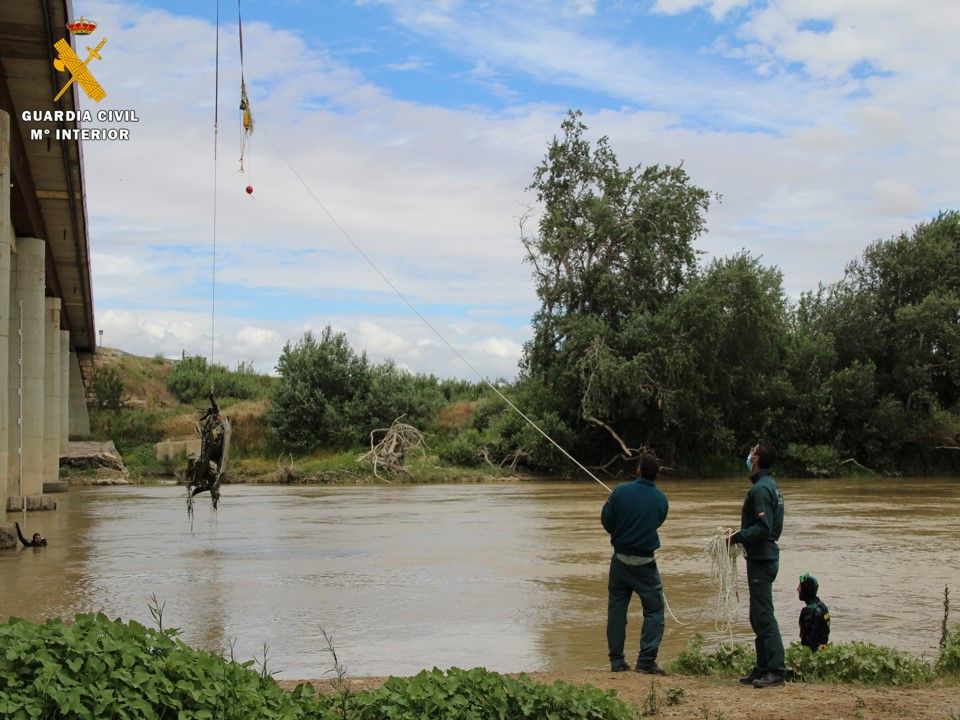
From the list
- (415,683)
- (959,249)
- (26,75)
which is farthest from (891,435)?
(415,683)

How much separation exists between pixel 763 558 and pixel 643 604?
48.5 inches

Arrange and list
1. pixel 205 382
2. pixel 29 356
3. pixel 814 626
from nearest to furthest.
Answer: pixel 814 626 → pixel 29 356 → pixel 205 382

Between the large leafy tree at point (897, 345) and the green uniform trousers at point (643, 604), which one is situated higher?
the large leafy tree at point (897, 345)

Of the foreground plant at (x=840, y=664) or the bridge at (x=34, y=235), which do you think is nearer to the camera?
the foreground plant at (x=840, y=664)

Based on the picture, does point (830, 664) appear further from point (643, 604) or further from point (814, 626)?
point (643, 604)

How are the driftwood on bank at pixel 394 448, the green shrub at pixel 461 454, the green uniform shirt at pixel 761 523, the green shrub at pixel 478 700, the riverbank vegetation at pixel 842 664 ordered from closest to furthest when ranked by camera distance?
the green shrub at pixel 478 700, the riverbank vegetation at pixel 842 664, the green uniform shirt at pixel 761 523, the driftwood on bank at pixel 394 448, the green shrub at pixel 461 454

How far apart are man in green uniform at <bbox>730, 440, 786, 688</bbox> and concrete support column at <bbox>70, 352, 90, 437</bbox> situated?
50713mm

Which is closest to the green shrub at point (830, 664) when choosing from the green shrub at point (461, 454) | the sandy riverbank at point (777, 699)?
the sandy riverbank at point (777, 699)

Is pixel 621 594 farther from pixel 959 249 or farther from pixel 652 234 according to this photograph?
pixel 959 249

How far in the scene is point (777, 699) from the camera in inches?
304

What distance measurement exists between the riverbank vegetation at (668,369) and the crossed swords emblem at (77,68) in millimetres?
23704

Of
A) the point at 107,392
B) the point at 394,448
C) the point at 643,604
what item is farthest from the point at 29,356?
the point at 107,392

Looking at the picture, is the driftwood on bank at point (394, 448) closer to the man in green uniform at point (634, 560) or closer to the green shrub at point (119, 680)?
the man in green uniform at point (634, 560)

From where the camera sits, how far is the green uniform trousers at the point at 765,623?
8430 mm
